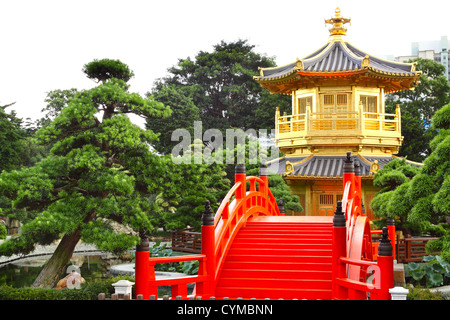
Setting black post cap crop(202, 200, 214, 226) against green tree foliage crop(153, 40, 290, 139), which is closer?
black post cap crop(202, 200, 214, 226)

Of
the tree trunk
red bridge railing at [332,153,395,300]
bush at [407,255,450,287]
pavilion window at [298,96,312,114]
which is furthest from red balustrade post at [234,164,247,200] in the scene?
pavilion window at [298,96,312,114]

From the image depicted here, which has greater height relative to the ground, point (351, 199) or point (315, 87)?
point (315, 87)

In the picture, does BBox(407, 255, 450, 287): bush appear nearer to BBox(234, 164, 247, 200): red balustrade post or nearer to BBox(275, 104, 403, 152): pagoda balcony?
BBox(275, 104, 403, 152): pagoda balcony

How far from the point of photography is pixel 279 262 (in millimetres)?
8930

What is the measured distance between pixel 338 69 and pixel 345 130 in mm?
1973

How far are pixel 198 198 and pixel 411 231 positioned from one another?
6.58m

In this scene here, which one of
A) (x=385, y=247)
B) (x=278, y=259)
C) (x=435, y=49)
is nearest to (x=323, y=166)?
(x=278, y=259)

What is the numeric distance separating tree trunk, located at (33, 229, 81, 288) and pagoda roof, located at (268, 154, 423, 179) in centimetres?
689

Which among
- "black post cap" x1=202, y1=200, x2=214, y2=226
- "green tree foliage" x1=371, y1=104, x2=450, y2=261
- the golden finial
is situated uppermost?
the golden finial

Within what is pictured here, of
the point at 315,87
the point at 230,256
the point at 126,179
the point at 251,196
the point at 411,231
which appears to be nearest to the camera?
the point at 230,256

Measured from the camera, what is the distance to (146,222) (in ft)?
45.1

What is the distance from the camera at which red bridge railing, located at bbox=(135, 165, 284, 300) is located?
22.8 ft

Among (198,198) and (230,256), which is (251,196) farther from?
(198,198)
